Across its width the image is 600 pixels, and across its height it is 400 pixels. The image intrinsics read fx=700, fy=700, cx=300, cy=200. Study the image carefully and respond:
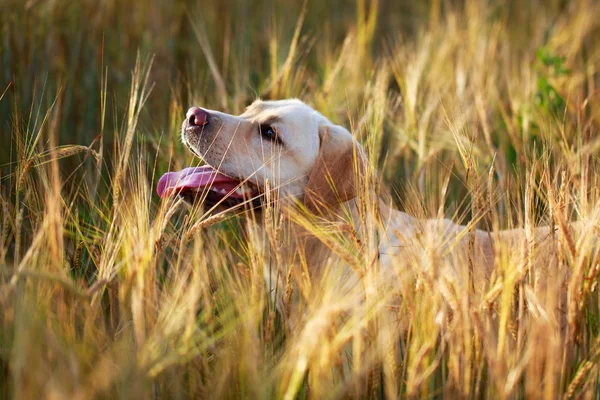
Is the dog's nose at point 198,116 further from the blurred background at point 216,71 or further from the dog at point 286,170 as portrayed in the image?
the blurred background at point 216,71

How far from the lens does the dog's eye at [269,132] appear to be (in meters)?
2.47

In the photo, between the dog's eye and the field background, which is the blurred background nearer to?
the field background

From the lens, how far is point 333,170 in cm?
240

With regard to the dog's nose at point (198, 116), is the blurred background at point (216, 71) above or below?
above

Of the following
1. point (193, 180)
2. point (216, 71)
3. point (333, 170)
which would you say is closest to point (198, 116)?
point (193, 180)

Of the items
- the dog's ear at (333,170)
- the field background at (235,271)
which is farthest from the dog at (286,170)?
the field background at (235,271)

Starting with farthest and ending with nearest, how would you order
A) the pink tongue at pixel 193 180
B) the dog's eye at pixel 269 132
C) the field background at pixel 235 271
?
the dog's eye at pixel 269 132 < the pink tongue at pixel 193 180 < the field background at pixel 235 271

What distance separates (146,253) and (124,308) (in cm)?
12

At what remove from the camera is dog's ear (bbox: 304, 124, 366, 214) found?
7.73ft

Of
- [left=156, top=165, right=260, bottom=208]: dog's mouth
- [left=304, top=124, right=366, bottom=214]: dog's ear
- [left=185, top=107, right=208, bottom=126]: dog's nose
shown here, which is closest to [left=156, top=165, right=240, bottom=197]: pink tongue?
[left=156, top=165, right=260, bottom=208]: dog's mouth

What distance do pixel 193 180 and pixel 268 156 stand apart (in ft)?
0.95

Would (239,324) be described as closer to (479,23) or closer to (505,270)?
(505,270)

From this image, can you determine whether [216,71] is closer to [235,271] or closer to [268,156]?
[268,156]

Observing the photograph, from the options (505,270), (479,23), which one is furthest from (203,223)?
(479,23)
